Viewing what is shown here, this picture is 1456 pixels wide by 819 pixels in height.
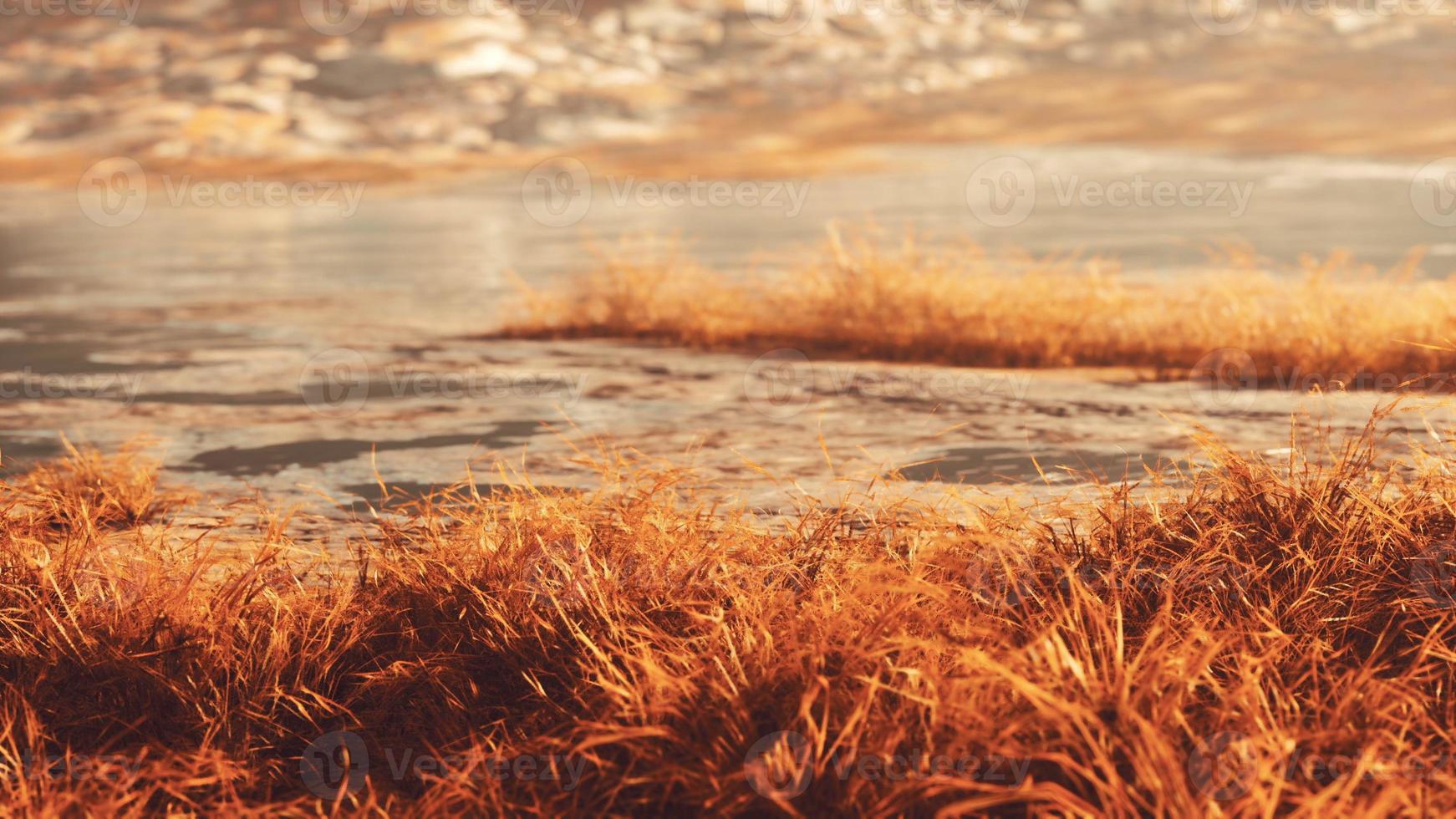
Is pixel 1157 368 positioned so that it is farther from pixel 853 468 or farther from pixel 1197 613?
pixel 1197 613

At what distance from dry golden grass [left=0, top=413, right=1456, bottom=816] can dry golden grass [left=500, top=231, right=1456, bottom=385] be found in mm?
6678

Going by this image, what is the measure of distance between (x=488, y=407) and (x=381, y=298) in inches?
656

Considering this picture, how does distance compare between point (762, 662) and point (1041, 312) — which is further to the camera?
point (1041, 312)

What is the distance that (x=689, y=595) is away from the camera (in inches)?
153

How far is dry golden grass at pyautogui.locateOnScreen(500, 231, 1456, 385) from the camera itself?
428 inches

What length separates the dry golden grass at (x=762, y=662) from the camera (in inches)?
119

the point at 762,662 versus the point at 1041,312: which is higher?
the point at 1041,312

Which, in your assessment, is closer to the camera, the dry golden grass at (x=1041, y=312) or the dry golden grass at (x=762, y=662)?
the dry golden grass at (x=762, y=662)

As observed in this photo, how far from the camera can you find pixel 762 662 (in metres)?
3.42

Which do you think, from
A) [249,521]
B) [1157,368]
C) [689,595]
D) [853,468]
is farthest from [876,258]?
[689,595]

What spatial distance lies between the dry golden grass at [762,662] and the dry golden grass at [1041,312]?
668cm

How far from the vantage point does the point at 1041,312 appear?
39.6ft

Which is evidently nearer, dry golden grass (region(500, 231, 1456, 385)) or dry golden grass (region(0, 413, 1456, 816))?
dry golden grass (region(0, 413, 1456, 816))

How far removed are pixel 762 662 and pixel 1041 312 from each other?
915 cm
